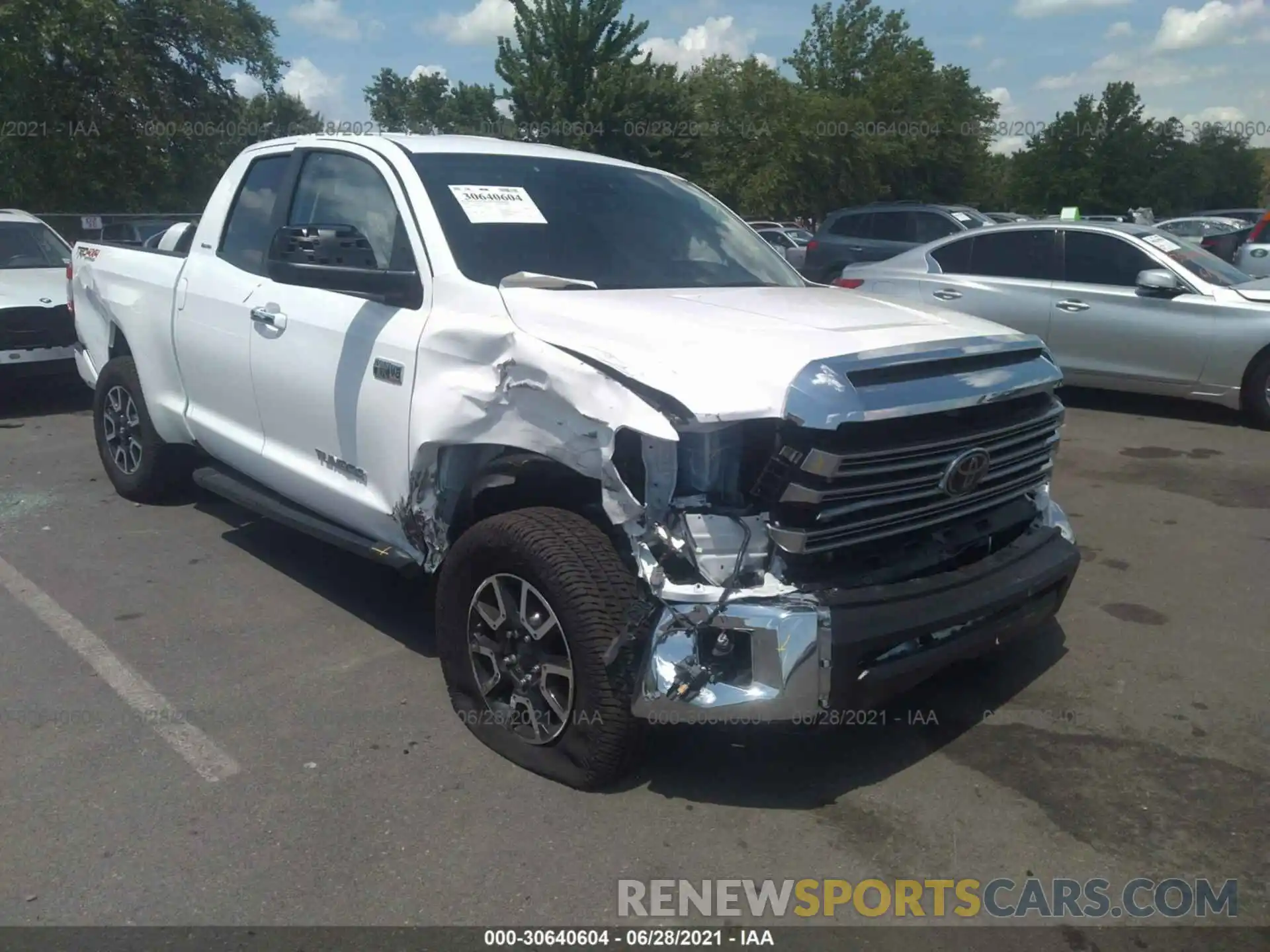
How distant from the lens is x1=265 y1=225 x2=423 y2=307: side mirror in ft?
12.6

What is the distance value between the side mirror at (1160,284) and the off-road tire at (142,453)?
697 centimetres

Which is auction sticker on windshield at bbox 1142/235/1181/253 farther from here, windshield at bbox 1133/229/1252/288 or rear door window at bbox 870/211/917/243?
rear door window at bbox 870/211/917/243

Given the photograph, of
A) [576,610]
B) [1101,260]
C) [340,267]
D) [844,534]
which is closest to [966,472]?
[844,534]

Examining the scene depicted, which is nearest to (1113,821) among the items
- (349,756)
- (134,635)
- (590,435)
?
(590,435)

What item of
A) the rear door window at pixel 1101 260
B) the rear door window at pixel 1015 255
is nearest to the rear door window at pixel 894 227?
the rear door window at pixel 1015 255

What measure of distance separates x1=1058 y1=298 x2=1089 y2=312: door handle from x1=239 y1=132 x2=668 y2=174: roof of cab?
17.1 feet

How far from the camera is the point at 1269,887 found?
296cm

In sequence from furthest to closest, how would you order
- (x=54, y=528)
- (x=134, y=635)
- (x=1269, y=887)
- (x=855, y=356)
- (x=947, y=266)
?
(x=947, y=266) → (x=54, y=528) → (x=134, y=635) → (x=855, y=356) → (x=1269, y=887)

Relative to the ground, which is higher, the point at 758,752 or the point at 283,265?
the point at 283,265

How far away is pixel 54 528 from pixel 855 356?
4945mm

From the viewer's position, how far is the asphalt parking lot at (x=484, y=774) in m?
3.03

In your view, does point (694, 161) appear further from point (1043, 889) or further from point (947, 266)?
point (1043, 889)

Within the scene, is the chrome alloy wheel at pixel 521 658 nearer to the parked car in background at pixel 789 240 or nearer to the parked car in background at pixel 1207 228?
the parked car in background at pixel 1207 228

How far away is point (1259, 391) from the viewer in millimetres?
8250
